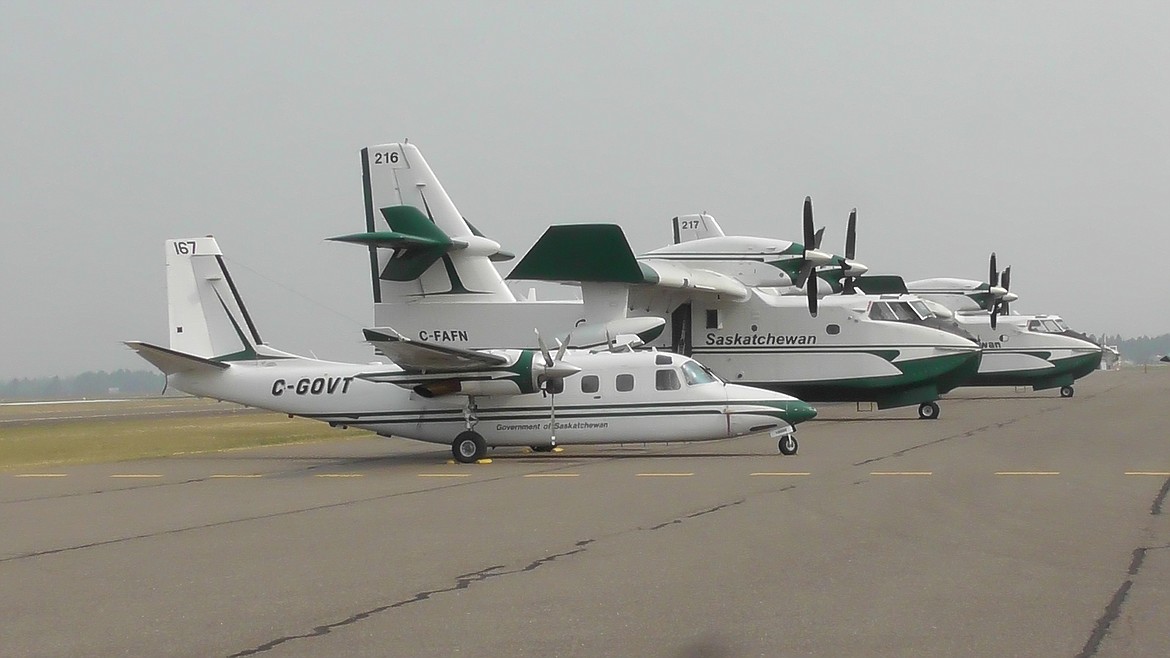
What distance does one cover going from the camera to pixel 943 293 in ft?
166

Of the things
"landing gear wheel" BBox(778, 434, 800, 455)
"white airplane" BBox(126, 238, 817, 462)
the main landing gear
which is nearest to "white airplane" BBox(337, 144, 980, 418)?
"white airplane" BBox(126, 238, 817, 462)

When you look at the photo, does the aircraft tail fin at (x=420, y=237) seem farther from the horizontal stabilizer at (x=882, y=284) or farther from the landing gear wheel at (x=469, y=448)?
the horizontal stabilizer at (x=882, y=284)

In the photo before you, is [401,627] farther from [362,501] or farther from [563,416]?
[563,416]

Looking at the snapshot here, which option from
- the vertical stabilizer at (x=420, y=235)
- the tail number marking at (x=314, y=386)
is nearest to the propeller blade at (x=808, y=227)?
the vertical stabilizer at (x=420, y=235)

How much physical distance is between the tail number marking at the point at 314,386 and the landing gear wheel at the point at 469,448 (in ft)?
8.62

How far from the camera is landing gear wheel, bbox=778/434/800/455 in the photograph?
21.1 meters

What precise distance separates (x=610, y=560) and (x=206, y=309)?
1699 centimetres

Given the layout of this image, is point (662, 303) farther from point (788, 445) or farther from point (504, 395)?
point (788, 445)

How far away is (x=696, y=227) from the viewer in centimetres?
4203

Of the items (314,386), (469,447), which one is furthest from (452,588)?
(314,386)

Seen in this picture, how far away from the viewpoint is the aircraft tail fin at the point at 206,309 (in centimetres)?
2441

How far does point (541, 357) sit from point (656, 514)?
28.7 ft

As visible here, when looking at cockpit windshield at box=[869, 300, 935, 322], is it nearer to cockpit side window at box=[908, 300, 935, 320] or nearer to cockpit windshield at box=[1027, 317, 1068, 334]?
cockpit side window at box=[908, 300, 935, 320]

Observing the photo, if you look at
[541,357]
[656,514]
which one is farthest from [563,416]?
[656,514]
